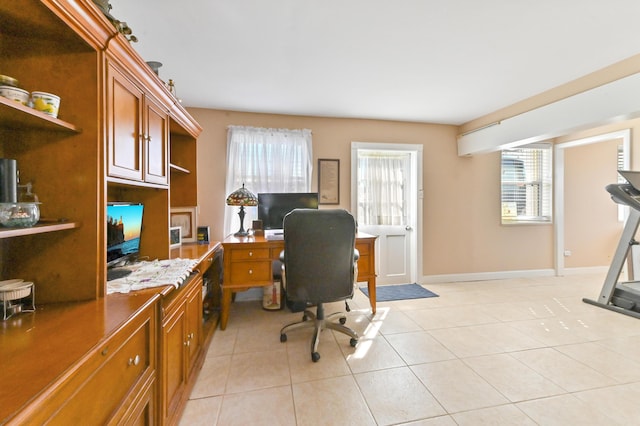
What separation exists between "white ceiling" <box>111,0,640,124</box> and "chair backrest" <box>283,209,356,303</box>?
121 centimetres

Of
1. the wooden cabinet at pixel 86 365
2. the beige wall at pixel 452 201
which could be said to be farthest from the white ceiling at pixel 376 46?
the wooden cabinet at pixel 86 365

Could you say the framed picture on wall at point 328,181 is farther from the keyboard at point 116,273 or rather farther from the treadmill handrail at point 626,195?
the treadmill handrail at point 626,195

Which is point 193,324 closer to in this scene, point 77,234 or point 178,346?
point 178,346

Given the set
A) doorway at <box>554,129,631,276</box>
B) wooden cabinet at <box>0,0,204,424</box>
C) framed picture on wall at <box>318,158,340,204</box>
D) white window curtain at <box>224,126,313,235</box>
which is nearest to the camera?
wooden cabinet at <box>0,0,204,424</box>

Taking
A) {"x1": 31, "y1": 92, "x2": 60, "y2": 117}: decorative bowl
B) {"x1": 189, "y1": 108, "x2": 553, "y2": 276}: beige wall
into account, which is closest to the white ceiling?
{"x1": 189, "y1": 108, "x2": 553, "y2": 276}: beige wall

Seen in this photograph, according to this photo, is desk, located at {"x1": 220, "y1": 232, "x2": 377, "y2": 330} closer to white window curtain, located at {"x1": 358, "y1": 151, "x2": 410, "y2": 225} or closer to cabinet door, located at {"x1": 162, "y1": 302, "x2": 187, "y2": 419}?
cabinet door, located at {"x1": 162, "y1": 302, "x2": 187, "y2": 419}

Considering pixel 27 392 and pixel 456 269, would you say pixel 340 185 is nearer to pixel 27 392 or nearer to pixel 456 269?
pixel 456 269

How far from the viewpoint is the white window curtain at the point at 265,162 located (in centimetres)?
309

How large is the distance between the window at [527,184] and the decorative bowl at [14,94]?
4.79 metres

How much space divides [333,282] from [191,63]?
208 centimetres

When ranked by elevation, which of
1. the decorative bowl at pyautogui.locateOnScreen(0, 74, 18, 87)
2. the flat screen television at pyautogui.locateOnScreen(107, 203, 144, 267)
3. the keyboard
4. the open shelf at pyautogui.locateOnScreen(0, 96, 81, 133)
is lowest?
the keyboard

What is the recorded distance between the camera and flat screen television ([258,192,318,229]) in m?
2.92

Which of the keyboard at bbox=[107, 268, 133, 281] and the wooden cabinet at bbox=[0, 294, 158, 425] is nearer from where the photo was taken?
the wooden cabinet at bbox=[0, 294, 158, 425]

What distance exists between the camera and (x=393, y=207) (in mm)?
3736
